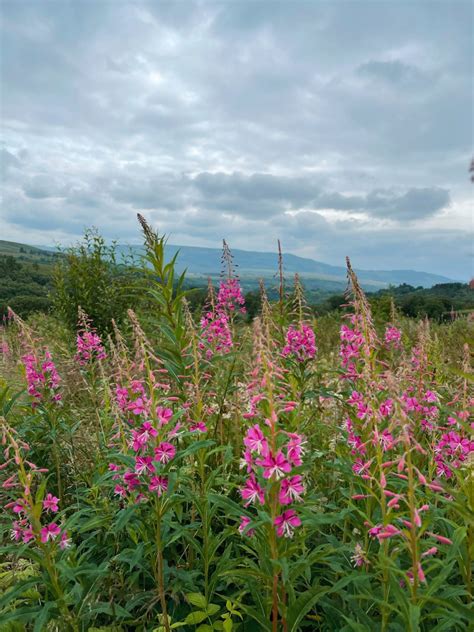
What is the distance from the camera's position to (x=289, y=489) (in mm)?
2256

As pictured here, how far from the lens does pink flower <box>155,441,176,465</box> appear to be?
8.89 feet

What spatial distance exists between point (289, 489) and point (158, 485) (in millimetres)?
859

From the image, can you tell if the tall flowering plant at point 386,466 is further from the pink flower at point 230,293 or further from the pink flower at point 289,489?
the pink flower at point 230,293

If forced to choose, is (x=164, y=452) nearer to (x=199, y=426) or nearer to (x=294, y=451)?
(x=199, y=426)

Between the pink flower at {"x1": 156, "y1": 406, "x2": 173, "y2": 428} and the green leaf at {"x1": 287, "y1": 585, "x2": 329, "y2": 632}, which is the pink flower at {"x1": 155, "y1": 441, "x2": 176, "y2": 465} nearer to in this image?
the pink flower at {"x1": 156, "y1": 406, "x2": 173, "y2": 428}

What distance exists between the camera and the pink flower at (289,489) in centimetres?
223

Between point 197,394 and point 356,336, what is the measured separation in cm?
130

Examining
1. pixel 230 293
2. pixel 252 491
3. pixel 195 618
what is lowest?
pixel 195 618

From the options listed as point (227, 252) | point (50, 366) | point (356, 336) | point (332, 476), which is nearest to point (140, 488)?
point (356, 336)

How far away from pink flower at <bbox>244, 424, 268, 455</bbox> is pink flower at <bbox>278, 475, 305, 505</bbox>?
22 centimetres

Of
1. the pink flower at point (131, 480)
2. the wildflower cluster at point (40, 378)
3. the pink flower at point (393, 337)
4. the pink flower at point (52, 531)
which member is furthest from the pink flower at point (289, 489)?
the pink flower at point (393, 337)

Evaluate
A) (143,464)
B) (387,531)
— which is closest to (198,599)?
(143,464)

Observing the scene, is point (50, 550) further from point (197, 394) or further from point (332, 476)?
point (332, 476)

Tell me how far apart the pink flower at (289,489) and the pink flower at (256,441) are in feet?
0.71
